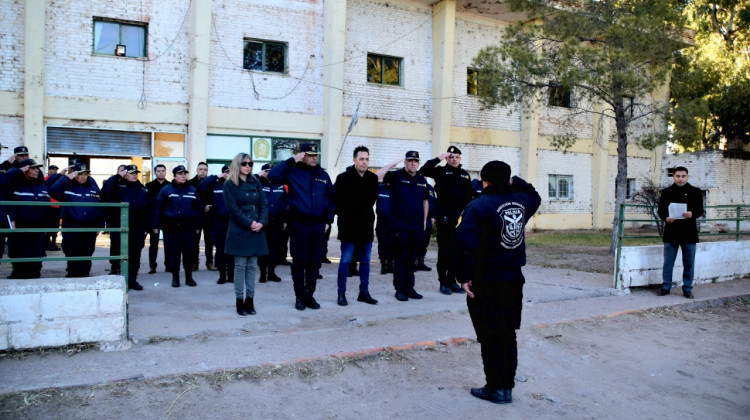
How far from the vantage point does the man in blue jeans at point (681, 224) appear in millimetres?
8820

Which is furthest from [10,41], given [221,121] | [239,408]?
[239,408]

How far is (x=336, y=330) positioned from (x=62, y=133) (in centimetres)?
1266

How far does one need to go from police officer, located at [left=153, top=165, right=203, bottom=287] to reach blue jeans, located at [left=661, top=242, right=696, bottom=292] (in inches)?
294

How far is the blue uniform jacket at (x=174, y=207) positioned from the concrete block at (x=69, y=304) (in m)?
3.58

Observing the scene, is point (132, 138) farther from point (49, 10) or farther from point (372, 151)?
point (372, 151)

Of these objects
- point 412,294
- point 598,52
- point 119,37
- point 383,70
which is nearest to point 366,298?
point 412,294

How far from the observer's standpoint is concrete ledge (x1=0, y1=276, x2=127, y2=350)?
5.09 metres

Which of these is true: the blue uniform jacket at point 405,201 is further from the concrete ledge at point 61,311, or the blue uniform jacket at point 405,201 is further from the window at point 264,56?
the window at point 264,56

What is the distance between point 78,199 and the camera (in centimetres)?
802

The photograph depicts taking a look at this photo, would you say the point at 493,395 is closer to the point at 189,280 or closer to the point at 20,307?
the point at 20,307

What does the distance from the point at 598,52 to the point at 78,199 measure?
1190 cm

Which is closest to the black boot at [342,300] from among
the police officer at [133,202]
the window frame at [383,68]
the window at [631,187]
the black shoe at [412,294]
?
the black shoe at [412,294]

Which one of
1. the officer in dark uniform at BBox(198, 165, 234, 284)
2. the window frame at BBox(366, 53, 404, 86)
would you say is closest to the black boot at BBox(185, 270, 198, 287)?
the officer in dark uniform at BBox(198, 165, 234, 284)

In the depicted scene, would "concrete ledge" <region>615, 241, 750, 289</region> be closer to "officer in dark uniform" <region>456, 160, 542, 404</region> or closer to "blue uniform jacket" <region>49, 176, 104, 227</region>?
"officer in dark uniform" <region>456, 160, 542, 404</region>
